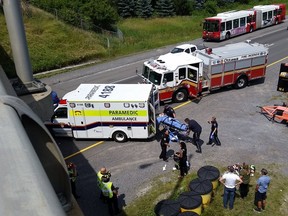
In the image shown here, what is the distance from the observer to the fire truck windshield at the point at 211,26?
3869 centimetres

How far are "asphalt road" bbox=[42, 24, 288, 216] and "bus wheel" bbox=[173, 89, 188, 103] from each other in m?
0.49

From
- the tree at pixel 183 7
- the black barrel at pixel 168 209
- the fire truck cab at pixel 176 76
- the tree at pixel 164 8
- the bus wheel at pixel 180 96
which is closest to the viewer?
the black barrel at pixel 168 209

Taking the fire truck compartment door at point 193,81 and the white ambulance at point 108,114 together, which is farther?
the fire truck compartment door at point 193,81

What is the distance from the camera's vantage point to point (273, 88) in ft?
80.2

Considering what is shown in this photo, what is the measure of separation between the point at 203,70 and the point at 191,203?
1222cm

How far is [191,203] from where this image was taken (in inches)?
466

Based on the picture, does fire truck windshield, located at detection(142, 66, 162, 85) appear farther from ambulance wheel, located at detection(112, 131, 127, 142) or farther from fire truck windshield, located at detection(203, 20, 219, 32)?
fire truck windshield, located at detection(203, 20, 219, 32)

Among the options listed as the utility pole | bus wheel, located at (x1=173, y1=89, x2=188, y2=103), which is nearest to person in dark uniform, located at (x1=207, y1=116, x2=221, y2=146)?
bus wheel, located at (x1=173, y1=89, x2=188, y2=103)

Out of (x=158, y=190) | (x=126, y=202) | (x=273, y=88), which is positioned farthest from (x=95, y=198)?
(x=273, y=88)

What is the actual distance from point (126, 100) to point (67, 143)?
3.93 m

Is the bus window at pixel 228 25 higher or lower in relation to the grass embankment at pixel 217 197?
higher

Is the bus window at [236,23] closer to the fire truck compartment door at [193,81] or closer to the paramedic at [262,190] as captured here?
the fire truck compartment door at [193,81]

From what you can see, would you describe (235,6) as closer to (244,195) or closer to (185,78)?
(185,78)

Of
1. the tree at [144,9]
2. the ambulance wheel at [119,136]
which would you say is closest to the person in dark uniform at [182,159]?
the ambulance wheel at [119,136]
